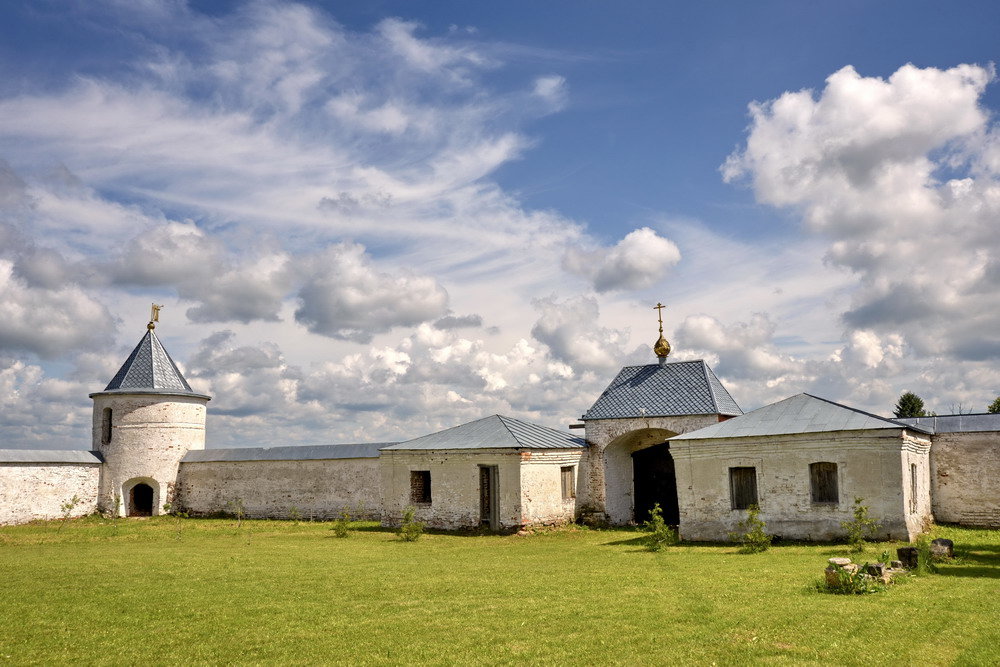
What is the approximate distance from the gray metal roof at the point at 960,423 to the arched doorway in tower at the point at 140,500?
25505mm

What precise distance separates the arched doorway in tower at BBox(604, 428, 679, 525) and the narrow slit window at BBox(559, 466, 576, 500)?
1041 mm

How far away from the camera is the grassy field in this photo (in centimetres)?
775

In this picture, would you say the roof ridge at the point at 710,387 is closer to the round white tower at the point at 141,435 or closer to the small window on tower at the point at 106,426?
the round white tower at the point at 141,435

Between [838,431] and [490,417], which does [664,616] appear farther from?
[490,417]

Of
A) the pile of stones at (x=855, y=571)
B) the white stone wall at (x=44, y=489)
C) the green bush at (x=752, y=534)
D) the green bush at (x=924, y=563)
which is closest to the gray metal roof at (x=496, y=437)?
the green bush at (x=752, y=534)

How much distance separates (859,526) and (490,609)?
360 inches

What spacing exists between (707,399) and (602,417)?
3.09 m

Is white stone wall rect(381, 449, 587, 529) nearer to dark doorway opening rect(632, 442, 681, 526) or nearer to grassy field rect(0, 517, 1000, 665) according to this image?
dark doorway opening rect(632, 442, 681, 526)

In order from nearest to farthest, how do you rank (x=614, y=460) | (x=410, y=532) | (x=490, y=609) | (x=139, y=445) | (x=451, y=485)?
(x=490, y=609), (x=410, y=532), (x=451, y=485), (x=614, y=460), (x=139, y=445)

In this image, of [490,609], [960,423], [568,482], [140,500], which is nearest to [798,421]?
[960,423]

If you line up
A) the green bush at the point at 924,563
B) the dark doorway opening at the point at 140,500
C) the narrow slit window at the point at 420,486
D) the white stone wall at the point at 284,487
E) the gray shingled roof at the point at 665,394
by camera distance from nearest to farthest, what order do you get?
the green bush at the point at 924,563 → the gray shingled roof at the point at 665,394 → the narrow slit window at the point at 420,486 → the white stone wall at the point at 284,487 → the dark doorway opening at the point at 140,500

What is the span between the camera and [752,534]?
1582cm

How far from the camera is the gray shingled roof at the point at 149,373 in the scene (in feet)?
93.3

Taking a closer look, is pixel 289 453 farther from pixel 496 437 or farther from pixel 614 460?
pixel 614 460
